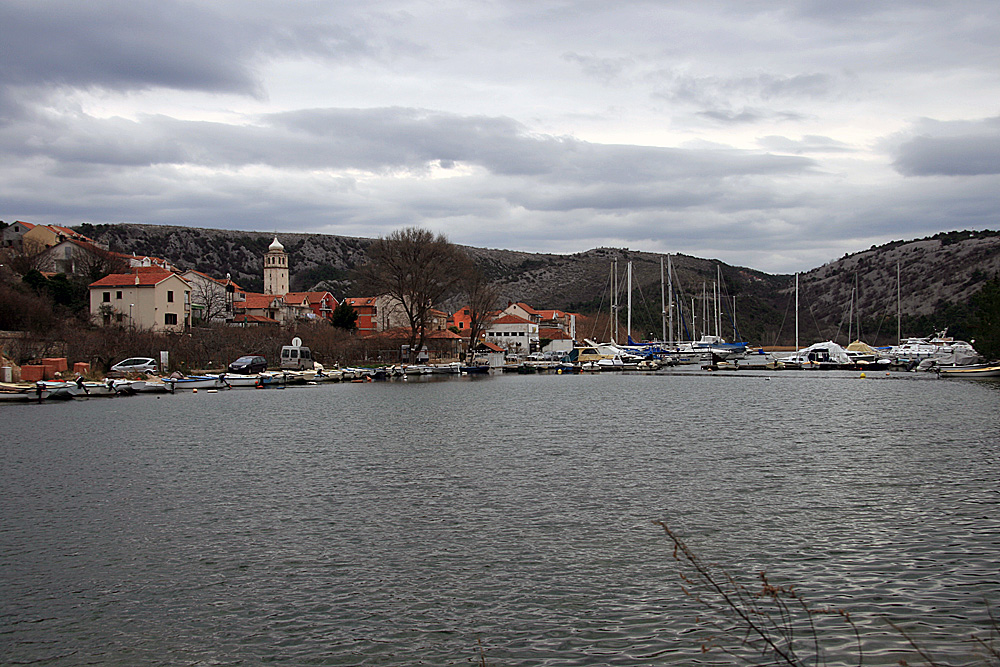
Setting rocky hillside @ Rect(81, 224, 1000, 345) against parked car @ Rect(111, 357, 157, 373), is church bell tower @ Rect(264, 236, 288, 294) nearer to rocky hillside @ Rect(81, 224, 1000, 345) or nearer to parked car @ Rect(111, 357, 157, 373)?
rocky hillside @ Rect(81, 224, 1000, 345)

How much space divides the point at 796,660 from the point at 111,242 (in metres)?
206

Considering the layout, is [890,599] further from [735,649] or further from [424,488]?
[424,488]

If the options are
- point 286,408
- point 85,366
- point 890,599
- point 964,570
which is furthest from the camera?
point 85,366

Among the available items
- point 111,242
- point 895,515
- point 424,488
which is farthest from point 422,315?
point 111,242

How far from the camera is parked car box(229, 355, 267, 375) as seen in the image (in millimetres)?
65438

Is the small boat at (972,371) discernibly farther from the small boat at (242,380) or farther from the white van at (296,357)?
the small boat at (242,380)

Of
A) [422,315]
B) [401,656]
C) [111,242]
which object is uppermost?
[111,242]

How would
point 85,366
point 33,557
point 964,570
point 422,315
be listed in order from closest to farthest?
point 964,570 < point 33,557 < point 85,366 < point 422,315

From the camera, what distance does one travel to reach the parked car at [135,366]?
182ft

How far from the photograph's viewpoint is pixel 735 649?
981 centimetres

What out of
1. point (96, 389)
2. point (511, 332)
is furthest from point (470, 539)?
point (511, 332)

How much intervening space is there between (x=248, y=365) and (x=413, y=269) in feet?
71.5

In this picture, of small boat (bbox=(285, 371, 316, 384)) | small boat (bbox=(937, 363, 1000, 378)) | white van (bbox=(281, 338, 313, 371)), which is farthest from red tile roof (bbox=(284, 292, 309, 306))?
small boat (bbox=(937, 363, 1000, 378))

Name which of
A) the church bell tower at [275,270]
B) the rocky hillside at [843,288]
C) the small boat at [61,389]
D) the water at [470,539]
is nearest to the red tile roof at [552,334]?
the rocky hillside at [843,288]
